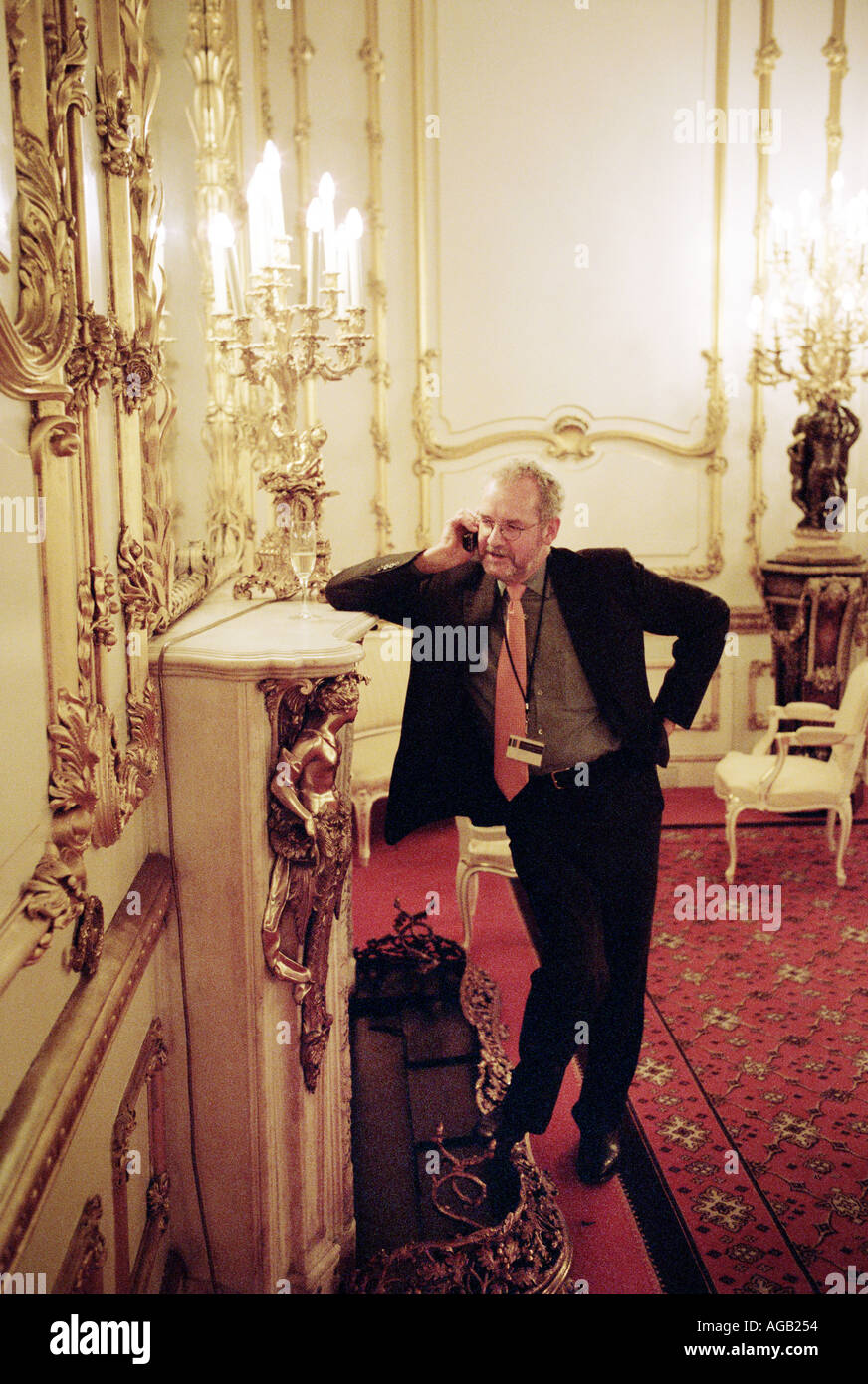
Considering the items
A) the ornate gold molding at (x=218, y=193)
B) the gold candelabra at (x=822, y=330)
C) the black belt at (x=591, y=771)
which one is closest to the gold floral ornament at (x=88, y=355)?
the black belt at (x=591, y=771)

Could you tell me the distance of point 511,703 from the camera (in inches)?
93.7

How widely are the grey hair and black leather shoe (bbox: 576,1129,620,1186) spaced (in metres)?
1.36

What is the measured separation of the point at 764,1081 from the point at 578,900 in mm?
1018

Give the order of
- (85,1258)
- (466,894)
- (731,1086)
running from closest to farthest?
(85,1258) → (731,1086) → (466,894)

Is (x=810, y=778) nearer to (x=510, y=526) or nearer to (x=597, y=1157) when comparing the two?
(x=597, y=1157)

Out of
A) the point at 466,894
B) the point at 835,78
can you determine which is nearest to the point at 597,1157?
the point at 466,894

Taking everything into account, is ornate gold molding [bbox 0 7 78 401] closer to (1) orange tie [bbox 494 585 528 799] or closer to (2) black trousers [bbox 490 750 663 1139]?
(1) orange tie [bbox 494 585 528 799]

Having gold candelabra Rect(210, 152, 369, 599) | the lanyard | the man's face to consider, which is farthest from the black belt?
gold candelabra Rect(210, 152, 369, 599)

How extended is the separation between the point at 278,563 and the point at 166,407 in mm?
771

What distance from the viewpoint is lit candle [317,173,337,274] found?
299cm

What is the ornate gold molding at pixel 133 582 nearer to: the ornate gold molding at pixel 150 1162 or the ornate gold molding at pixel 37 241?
the ornate gold molding at pixel 37 241

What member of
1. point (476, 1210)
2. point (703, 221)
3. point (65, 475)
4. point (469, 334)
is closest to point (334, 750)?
point (65, 475)

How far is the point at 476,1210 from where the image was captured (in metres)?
2.32

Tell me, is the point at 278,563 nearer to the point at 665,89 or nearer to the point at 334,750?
the point at 334,750
